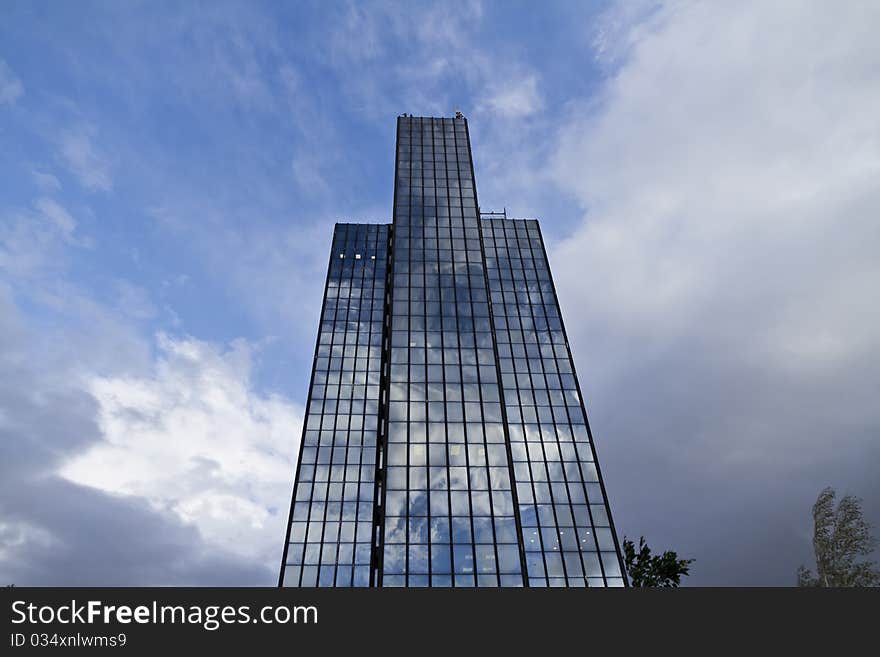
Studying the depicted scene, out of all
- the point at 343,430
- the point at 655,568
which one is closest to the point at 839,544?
the point at 655,568

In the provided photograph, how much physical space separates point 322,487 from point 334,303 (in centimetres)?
3119

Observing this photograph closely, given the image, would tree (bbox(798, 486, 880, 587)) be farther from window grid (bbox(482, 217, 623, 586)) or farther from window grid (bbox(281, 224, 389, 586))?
window grid (bbox(281, 224, 389, 586))

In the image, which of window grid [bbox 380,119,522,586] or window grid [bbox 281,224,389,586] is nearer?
window grid [bbox 380,119,522,586]

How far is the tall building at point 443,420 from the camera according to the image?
166 feet

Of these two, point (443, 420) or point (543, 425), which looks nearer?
point (443, 420)

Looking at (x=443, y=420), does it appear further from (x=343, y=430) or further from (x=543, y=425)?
(x=343, y=430)

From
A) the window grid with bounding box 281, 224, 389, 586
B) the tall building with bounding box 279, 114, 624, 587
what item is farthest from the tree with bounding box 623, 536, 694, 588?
the window grid with bounding box 281, 224, 389, 586

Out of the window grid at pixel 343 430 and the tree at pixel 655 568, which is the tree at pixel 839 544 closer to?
the tree at pixel 655 568

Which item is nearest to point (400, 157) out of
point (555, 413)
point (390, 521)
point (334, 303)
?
point (334, 303)

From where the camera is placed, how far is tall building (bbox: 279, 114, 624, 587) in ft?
166

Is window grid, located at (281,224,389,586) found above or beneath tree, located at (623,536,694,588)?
above

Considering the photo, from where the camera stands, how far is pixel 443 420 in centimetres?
5734

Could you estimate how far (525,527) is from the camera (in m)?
57.6
